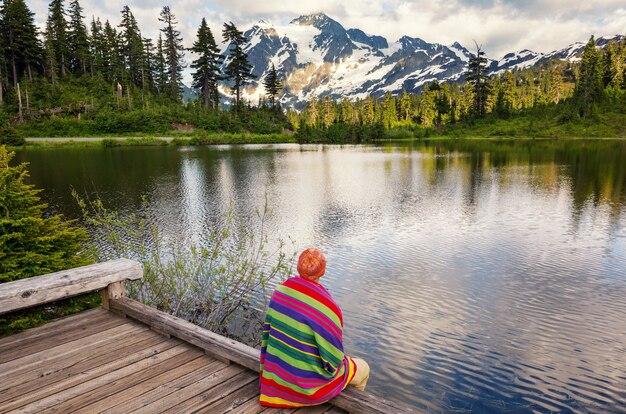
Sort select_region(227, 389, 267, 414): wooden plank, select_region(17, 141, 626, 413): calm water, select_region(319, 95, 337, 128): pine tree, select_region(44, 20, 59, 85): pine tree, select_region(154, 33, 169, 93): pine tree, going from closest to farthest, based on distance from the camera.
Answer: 1. select_region(227, 389, 267, 414): wooden plank
2. select_region(17, 141, 626, 413): calm water
3. select_region(44, 20, 59, 85): pine tree
4. select_region(154, 33, 169, 93): pine tree
5. select_region(319, 95, 337, 128): pine tree

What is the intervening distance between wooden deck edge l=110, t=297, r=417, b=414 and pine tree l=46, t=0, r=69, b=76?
86279mm

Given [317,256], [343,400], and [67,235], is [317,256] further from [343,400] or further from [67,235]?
[67,235]

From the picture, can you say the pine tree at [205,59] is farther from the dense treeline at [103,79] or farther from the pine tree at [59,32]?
the pine tree at [59,32]

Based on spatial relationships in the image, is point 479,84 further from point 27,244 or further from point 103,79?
point 27,244

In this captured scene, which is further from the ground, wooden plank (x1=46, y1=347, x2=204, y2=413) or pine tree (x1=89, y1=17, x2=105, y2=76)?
pine tree (x1=89, y1=17, x2=105, y2=76)

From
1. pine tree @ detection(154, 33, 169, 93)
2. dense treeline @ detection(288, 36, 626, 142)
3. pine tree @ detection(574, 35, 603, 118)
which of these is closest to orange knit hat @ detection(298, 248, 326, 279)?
dense treeline @ detection(288, 36, 626, 142)

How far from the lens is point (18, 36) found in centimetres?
6788

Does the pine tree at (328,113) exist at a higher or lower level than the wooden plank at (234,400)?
higher

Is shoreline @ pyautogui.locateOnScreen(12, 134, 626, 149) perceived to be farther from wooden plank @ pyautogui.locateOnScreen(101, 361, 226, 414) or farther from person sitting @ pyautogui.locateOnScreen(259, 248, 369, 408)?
person sitting @ pyautogui.locateOnScreen(259, 248, 369, 408)

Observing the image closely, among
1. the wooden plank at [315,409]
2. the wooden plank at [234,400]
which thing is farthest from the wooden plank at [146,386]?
the wooden plank at [315,409]

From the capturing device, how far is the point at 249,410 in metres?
3.88

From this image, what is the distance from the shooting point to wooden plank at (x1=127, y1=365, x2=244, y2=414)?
3.91 metres

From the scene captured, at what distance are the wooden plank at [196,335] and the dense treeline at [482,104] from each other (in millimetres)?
78165

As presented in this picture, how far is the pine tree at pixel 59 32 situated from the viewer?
76062 millimetres
